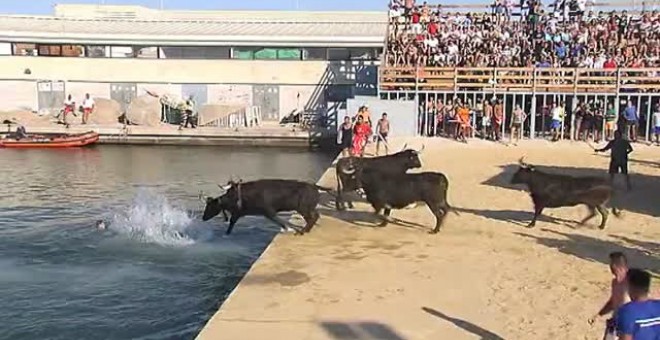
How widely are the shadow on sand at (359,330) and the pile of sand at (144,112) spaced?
28.6 meters

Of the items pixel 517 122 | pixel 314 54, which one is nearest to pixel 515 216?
pixel 517 122

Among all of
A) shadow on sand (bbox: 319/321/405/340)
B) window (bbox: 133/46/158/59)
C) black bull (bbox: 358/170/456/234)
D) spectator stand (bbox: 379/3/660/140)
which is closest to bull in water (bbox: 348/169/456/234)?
black bull (bbox: 358/170/456/234)

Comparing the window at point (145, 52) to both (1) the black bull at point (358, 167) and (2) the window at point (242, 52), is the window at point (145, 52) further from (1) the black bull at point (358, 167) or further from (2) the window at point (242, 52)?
(1) the black bull at point (358, 167)

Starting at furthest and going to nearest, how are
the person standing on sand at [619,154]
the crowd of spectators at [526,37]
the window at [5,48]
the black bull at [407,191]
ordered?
1. the window at [5,48]
2. the crowd of spectators at [526,37]
3. the person standing on sand at [619,154]
4. the black bull at [407,191]

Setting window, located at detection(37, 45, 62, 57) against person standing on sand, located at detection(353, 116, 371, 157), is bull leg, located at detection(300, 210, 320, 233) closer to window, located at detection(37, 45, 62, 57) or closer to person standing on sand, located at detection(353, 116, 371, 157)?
person standing on sand, located at detection(353, 116, 371, 157)

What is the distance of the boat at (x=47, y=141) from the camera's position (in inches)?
1222

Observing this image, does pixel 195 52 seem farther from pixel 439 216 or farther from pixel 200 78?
pixel 439 216

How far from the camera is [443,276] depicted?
33.7ft

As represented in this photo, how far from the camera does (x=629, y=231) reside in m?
13.4

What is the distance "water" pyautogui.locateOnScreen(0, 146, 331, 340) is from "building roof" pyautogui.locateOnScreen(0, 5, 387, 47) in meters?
14.7

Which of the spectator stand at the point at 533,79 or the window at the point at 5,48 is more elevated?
the window at the point at 5,48

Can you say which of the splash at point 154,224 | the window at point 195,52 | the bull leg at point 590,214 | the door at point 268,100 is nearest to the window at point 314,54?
the door at point 268,100

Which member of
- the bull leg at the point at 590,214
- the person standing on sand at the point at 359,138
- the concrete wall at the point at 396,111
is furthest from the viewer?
the concrete wall at the point at 396,111

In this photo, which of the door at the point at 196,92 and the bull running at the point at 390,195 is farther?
the door at the point at 196,92
